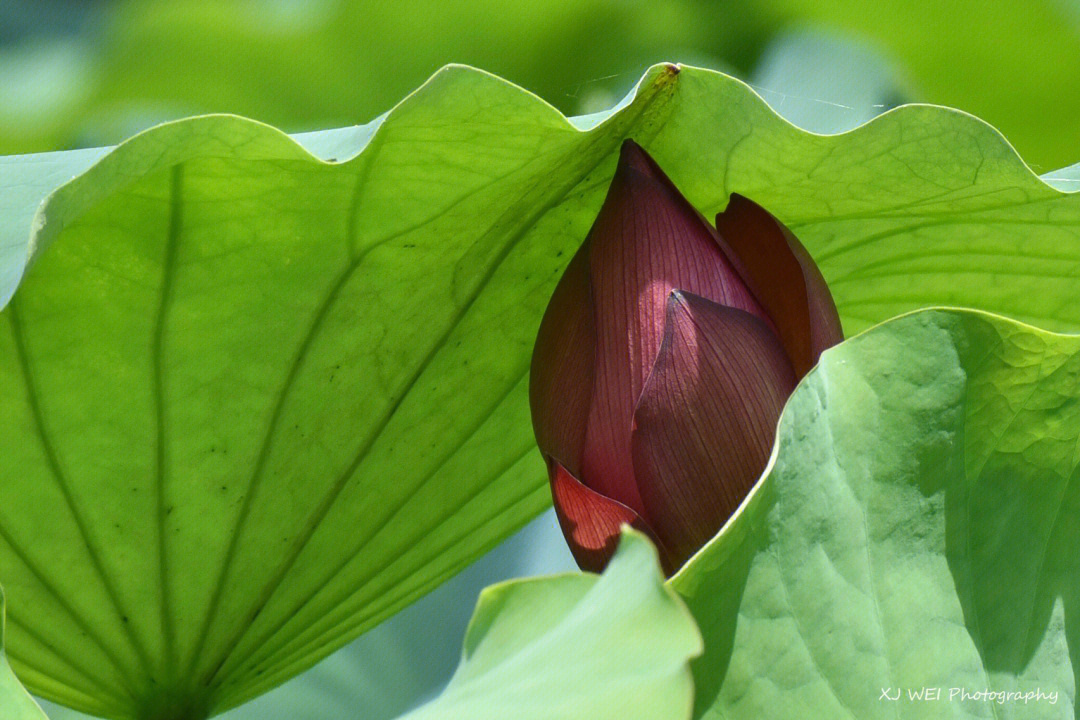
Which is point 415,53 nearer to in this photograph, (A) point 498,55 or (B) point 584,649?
(A) point 498,55

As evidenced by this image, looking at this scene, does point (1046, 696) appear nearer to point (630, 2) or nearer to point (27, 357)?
point (27, 357)

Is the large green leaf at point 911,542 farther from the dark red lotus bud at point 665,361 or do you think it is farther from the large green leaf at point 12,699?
the large green leaf at point 12,699

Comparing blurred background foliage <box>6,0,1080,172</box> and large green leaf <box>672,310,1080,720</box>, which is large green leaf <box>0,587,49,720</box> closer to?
large green leaf <box>672,310,1080,720</box>

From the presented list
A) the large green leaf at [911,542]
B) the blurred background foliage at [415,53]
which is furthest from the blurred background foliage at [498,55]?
the large green leaf at [911,542]

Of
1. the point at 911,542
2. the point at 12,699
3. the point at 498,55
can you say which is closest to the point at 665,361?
the point at 911,542

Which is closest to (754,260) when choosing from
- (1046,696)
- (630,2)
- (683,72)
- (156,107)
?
(683,72)

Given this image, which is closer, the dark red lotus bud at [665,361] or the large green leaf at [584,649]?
the large green leaf at [584,649]
